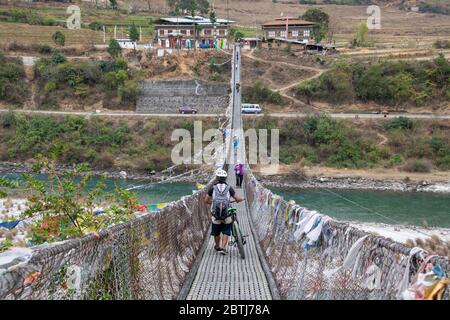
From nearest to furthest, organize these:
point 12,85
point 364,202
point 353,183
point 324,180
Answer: point 364,202, point 353,183, point 324,180, point 12,85

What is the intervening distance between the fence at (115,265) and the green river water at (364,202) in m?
11.6

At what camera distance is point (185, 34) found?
3206 centimetres

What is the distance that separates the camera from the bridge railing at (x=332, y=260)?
79.7 inches

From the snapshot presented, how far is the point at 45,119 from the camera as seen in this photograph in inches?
953

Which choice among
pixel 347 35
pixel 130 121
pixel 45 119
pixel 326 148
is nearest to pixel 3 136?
pixel 45 119

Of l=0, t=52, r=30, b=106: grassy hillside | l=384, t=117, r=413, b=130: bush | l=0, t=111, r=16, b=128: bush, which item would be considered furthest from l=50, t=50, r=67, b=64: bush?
l=384, t=117, r=413, b=130: bush

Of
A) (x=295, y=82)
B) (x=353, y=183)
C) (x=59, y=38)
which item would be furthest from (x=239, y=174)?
(x=59, y=38)

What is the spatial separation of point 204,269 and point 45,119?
2194 centimetres

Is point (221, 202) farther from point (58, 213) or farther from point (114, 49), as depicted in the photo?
point (114, 49)

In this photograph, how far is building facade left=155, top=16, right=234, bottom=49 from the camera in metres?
31.6

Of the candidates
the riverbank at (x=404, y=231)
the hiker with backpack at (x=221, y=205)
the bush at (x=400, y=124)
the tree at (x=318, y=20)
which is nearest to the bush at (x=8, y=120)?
the riverbank at (x=404, y=231)

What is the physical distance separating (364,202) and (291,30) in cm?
1974

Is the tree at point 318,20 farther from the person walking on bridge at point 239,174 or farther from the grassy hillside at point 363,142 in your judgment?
the person walking on bridge at point 239,174
